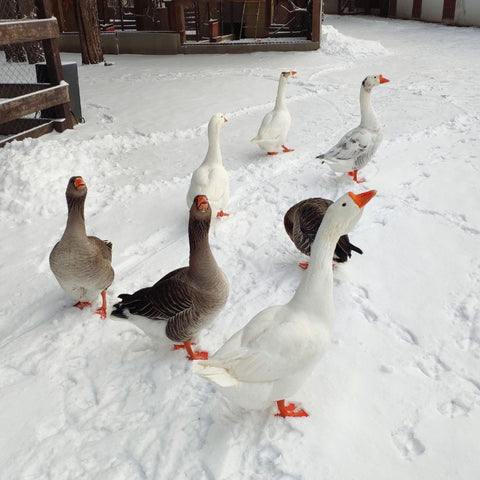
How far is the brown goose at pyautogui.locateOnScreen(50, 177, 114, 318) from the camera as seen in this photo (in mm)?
3125

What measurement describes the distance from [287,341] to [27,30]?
21.2 feet

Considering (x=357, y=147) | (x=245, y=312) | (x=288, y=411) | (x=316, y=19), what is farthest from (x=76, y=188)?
(x=316, y=19)

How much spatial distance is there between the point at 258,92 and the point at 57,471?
27.8ft

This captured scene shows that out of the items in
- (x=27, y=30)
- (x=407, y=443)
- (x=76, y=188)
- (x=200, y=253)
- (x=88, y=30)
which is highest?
(x=27, y=30)

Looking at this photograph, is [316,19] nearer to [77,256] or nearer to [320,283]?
[77,256]

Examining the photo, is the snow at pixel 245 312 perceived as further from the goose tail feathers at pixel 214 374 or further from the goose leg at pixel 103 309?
the goose tail feathers at pixel 214 374

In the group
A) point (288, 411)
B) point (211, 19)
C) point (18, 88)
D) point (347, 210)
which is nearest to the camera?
point (347, 210)

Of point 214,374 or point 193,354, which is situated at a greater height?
point 214,374

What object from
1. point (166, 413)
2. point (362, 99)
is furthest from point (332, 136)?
point (166, 413)

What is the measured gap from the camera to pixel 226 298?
285 cm

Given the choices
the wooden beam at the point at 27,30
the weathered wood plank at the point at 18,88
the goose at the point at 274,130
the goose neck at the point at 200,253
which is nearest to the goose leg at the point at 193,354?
the goose neck at the point at 200,253

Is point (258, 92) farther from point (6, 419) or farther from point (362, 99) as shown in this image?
point (6, 419)

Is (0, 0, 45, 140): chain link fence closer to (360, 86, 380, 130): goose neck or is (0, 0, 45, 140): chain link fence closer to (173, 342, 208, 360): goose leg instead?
(360, 86, 380, 130): goose neck

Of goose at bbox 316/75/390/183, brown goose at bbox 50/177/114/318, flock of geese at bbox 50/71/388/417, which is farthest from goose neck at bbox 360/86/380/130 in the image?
brown goose at bbox 50/177/114/318
